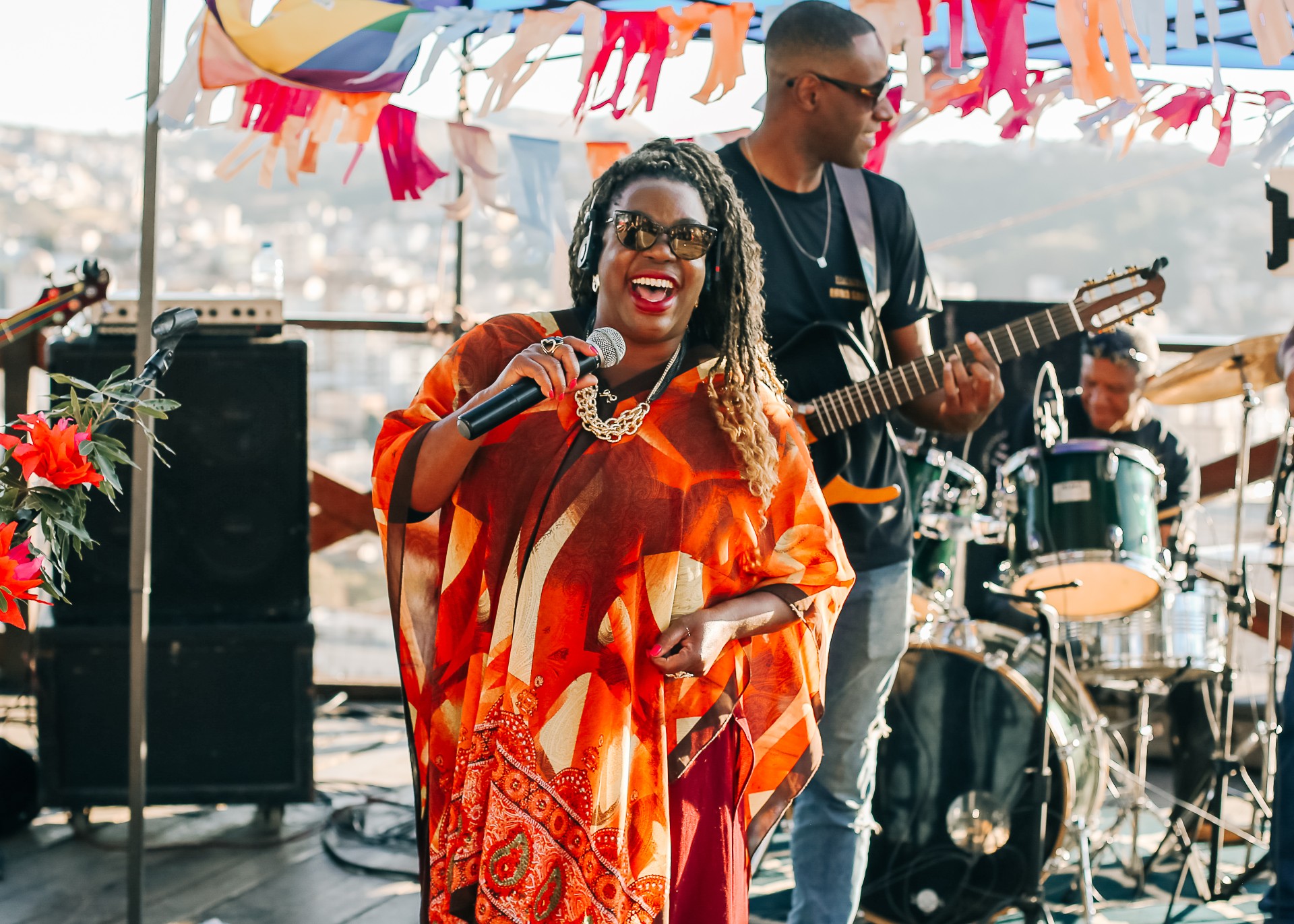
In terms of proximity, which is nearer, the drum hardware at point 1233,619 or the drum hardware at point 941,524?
the drum hardware at point 941,524

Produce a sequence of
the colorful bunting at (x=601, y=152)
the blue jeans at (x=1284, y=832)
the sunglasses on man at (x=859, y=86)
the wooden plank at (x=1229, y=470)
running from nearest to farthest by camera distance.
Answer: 1. the blue jeans at (x=1284, y=832)
2. the sunglasses on man at (x=859, y=86)
3. the colorful bunting at (x=601, y=152)
4. the wooden plank at (x=1229, y=470)

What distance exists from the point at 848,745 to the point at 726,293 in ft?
3.48

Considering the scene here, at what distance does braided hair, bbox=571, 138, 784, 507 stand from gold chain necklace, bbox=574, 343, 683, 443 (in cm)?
13

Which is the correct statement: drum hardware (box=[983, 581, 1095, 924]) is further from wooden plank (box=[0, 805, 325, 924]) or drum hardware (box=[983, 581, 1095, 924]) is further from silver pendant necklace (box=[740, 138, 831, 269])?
wooden plank (box=[0, 805, 325, 924])

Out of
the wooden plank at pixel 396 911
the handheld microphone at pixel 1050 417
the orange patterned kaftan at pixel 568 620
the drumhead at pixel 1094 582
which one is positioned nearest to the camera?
the orange patterned kaftan at pixel 568 620

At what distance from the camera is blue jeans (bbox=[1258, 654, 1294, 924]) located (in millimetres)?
2307

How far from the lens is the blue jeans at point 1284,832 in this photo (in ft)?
7.57

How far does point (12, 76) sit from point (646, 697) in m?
40.2

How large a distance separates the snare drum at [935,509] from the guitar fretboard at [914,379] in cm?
65

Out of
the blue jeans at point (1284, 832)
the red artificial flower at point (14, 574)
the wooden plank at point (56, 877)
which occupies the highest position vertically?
the red artificial flower at point (14, 574)

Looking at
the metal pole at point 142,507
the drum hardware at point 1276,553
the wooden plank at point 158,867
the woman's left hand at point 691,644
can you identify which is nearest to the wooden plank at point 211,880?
the wooden plank at point 158,867

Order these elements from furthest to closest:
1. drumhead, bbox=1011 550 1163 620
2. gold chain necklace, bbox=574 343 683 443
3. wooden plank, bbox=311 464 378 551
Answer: wooden plank, bbox=311 464 378 551
drumhead, bbox=1011 550 1163 620
gold chain necklace, bbox=574 343 683 443

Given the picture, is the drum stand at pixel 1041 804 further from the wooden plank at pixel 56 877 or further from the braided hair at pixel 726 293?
the wooden plank at pixel 56 877

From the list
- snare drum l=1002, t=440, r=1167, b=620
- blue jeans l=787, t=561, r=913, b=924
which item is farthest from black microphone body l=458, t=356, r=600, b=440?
snare drum l=1002, t=440, r=1167, b=620
